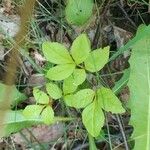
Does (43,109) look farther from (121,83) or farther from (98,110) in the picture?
(121,83)

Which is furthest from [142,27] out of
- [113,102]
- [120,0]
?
[113,102]

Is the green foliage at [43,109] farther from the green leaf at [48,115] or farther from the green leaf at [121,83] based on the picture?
the green leaf at [121,83]

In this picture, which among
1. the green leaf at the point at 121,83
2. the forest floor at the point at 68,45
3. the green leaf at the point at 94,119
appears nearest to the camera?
the green leaf at the point at 94,119

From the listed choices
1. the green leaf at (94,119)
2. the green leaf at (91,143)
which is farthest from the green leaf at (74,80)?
the green leaf at (91,143)

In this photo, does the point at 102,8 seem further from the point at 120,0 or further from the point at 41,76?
the point at 41,76

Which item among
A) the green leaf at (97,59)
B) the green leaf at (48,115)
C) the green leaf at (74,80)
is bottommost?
the green leaf at (48,115)

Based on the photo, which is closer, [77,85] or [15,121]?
[77,85]
